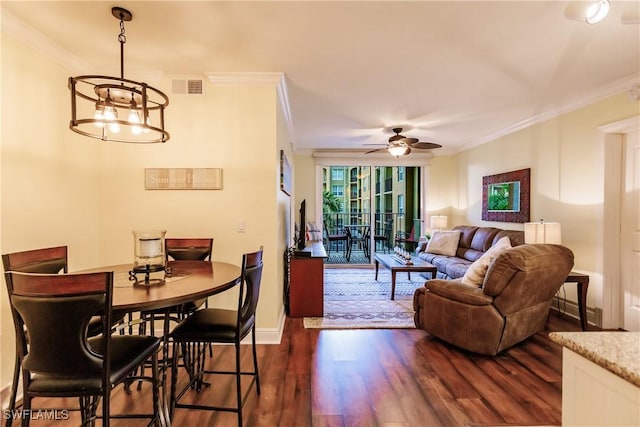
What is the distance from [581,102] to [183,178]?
4.52 meters

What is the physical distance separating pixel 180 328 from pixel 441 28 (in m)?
2.73

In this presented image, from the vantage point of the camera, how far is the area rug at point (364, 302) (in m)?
3.50

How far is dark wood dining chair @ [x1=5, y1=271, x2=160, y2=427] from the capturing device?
125 cm

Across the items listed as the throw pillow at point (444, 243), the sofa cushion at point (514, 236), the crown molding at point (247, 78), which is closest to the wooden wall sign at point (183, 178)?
the crown molding at point (247, 78)

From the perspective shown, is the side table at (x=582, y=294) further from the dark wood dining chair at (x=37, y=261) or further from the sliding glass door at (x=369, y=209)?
the dark wood dining chair at (x=37, y=261)

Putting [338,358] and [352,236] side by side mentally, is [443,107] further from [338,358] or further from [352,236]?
[352,236]

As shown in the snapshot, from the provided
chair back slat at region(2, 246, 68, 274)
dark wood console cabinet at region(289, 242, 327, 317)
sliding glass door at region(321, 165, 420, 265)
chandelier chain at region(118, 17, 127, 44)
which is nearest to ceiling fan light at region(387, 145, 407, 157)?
dark wood console cabinet at region(289, 242, 327, 317)

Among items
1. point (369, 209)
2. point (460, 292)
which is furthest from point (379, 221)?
point (460, 292)

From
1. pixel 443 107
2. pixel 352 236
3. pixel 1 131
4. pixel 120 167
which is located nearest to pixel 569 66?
pixel 443 107

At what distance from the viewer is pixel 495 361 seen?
2627 mm

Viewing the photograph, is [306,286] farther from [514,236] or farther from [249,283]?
[514,236]

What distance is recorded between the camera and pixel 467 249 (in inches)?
211

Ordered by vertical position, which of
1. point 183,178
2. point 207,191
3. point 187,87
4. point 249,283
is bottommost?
point 249,283

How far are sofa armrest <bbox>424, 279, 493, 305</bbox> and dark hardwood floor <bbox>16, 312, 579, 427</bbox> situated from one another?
515 millimetres
